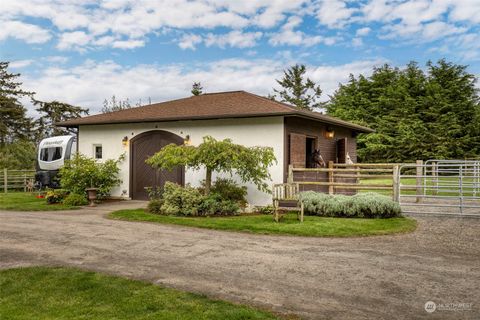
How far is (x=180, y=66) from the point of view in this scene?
23.2 meters

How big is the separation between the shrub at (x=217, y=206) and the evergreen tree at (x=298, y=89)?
3445 cm

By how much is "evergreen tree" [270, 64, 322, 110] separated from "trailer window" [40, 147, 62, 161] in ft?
99.1

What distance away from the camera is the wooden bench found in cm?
934

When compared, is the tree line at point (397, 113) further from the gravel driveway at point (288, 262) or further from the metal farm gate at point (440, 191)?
the gravel driveway at point (288, 262)

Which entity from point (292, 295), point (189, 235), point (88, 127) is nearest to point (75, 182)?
point (88, 127)

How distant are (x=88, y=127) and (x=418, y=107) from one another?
25.9m

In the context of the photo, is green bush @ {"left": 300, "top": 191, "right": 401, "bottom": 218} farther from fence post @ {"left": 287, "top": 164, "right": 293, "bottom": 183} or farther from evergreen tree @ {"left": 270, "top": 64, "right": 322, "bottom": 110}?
evergreen tree @ {"left": 270, "top": 64, "right": 322, "bottom": 110}

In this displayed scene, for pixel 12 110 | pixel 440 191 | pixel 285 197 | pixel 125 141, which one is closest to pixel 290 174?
pixel 285 197

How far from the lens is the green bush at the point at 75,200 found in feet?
42.4

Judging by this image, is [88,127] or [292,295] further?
[88,127]

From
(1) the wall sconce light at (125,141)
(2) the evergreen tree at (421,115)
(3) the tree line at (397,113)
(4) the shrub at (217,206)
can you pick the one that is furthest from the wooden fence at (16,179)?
(2) the evergreen tree at (421,115)

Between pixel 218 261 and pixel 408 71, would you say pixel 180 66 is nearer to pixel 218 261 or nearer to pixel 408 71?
pixel 218 261

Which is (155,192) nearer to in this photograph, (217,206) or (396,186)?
(217,206)

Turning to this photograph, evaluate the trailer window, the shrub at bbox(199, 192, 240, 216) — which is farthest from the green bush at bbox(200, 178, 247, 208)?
the trailer window
